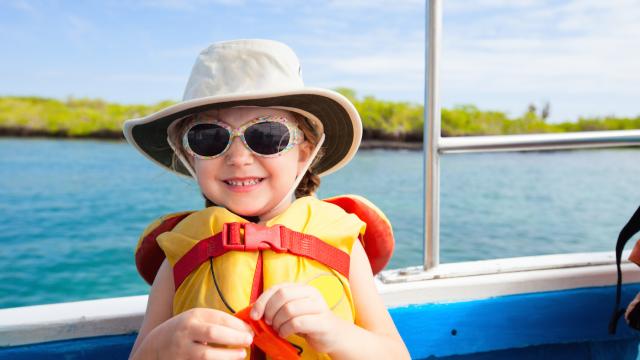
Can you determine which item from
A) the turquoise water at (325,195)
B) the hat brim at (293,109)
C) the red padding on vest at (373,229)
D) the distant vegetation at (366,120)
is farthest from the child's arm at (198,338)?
the distant vegetation at (366,120)

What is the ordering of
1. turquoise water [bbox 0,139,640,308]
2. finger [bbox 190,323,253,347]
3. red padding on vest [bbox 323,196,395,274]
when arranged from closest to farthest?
1. finger [bbox 190,323,253,347]
2. red padding on vest [bbox 323,196,395,274]
3. turquoise water [bbox 0,139,640,308]

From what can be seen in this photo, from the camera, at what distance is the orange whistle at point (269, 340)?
0.84 m

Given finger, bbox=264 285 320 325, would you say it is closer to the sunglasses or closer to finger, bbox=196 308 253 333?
finger, bbox=196 308 253 333

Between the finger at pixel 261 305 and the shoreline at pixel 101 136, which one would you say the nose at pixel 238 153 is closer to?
the finger at pixel 261 305

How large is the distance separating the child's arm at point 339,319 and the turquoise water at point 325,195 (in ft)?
32.4

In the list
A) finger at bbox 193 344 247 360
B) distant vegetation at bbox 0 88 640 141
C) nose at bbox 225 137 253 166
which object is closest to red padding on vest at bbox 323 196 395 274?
nose at bbox 225 137 253 166

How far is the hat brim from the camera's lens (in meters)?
1.04

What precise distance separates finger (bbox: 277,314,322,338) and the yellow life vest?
15 centimetres

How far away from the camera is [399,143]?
3328 cm

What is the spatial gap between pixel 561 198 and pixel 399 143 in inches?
509

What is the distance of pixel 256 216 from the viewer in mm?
1177

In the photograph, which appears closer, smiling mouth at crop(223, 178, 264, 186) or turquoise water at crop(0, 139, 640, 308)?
smiling mouth at crop(223, 178, 264, 186)

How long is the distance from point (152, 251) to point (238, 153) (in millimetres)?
358

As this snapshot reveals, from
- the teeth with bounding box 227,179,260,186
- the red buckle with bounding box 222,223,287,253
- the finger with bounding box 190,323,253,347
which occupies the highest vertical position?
the teeth with bounding box 227,179,260,186
